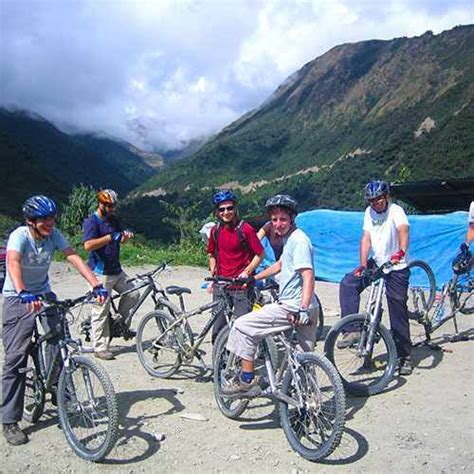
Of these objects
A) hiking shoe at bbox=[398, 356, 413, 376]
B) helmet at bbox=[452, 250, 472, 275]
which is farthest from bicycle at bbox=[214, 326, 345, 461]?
helmet at bbox=[452, 250, 472, 275]

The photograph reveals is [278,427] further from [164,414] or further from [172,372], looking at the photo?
[172,372]

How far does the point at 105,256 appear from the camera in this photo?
20.6 feet

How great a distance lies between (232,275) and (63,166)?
447ft

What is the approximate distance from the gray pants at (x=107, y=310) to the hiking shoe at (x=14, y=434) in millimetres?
1939

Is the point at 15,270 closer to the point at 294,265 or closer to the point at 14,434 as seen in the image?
the point at 14,434

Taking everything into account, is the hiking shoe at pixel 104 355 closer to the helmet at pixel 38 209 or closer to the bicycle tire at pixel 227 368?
the bicycle tire at pixel 227 368

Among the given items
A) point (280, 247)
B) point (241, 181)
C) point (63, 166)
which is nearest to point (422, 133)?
point (241, 181)

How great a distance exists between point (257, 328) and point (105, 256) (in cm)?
271

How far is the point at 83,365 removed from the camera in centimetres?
392

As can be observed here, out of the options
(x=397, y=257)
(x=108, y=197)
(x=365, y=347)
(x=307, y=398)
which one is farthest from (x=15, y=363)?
(x=397, y=257)

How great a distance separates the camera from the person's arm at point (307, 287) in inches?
161

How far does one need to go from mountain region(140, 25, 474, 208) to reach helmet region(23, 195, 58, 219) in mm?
72064

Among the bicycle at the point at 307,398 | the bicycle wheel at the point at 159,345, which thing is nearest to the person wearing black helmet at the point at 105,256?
the bicycle wheel at the point at 159,345

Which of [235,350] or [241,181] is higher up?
[241,181]
